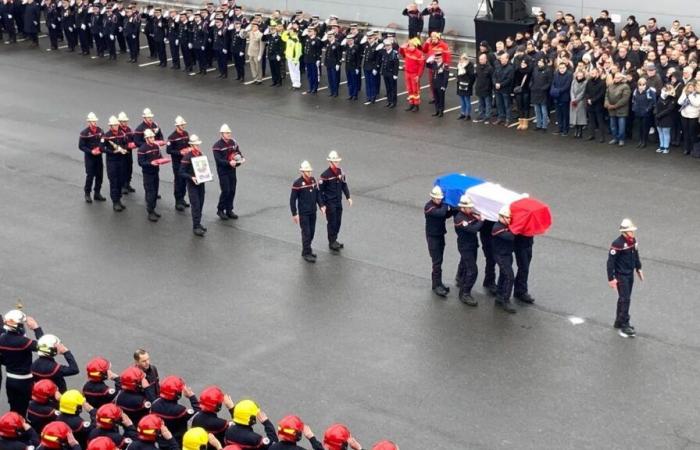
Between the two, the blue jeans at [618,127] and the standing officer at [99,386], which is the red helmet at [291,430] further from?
the blue jeans at [618,127]

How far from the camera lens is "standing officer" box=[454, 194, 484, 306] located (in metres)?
16.5

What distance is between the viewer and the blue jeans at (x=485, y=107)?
83.7 feet

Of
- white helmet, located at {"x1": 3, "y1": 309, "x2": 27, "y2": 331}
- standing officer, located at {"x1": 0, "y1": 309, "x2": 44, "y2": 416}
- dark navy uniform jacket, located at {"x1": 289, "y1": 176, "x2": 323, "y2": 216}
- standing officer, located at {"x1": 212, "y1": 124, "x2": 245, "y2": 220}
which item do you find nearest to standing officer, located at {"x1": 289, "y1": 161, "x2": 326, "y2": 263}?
dark navy uniform jacket, located at {"x1": 289, "y1": 176, "x2": 323, "y2": 216}

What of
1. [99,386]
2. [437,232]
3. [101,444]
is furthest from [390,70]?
[101,444]

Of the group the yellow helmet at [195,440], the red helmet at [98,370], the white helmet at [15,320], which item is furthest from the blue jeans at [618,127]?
the yellow helmet at [195,440]

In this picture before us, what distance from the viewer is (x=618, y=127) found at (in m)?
23.4

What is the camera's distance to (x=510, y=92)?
25.0 metres

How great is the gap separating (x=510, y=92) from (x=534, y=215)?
9.16m

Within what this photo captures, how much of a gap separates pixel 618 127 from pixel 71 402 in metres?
14.5

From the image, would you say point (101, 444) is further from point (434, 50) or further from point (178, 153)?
point (434, 50)

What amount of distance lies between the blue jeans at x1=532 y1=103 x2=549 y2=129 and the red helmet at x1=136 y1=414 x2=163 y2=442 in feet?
49.0

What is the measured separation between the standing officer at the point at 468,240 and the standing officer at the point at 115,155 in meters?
6.82

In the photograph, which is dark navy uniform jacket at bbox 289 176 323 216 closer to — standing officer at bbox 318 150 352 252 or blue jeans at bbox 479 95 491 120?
standing officer at bbox 318 150 352 252

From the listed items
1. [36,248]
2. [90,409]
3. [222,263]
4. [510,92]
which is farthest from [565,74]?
[90,409]
